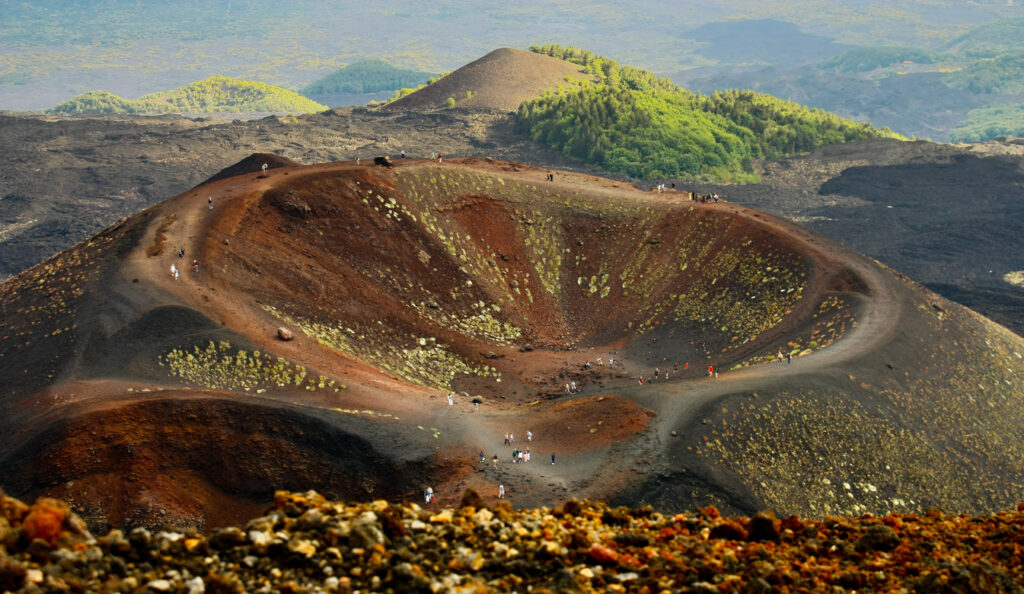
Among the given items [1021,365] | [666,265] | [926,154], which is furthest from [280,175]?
[926,154]

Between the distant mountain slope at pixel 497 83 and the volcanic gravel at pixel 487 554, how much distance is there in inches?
5749

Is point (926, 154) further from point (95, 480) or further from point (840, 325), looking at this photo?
point (95, 480)

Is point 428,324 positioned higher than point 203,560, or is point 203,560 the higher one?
point 203,560

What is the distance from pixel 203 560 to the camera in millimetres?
14508

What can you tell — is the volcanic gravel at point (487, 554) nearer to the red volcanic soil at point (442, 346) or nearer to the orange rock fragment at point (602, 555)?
the orange rock fragment at point (602, 555)

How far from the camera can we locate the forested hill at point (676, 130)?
435 feet

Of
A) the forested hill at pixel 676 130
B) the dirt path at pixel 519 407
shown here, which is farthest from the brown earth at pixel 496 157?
the dirt path at pixel 519 407

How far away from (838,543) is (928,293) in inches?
1667

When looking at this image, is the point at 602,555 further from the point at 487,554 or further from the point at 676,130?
the point at 676,130

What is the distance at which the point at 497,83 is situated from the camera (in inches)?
6678

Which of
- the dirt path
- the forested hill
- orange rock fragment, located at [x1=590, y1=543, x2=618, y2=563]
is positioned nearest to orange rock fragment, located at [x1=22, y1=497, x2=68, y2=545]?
orange rock fragment, located at [x1=590, y1=543, x2=618, y2=563]

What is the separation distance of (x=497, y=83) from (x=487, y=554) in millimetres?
159621

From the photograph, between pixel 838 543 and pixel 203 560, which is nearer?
pixel 203 560

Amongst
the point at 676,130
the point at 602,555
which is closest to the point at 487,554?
the point at 602,555
